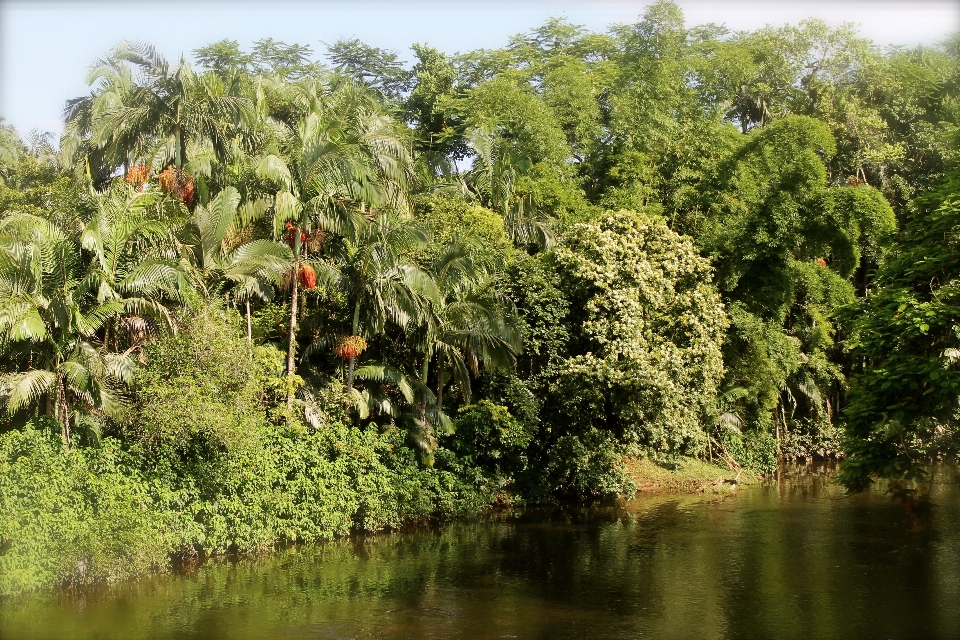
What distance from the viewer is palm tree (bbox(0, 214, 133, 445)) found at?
1533cm

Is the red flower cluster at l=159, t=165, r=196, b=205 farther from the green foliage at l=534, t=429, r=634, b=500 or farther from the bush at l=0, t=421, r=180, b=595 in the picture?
the green foliage at l=534, t=429, r=634, b=500

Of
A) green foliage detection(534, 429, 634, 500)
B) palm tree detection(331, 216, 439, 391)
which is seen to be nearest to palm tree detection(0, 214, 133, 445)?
palm tree detection(331, 216, 439, 391)

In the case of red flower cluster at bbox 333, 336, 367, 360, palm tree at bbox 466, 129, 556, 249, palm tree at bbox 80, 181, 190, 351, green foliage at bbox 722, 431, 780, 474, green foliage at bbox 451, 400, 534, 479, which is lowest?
green foliage at bbox 722, 431, 780, 474

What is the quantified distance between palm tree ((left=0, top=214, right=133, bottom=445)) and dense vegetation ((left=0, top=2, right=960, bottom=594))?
0.07 meters

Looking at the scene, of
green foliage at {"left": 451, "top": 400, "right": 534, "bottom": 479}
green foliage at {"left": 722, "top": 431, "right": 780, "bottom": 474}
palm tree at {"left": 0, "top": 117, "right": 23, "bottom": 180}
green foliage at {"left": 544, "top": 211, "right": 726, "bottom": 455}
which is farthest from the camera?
green foliage at {"left": 722, "top": 431, "right": 780, "bottom": 474}

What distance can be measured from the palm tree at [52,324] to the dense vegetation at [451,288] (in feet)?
0.23

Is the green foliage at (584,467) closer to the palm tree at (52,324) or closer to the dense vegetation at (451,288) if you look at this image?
the dense vegetation at (451,288)

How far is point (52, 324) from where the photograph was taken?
1609 cm

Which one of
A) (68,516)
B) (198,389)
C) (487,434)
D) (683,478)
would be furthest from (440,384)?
(68,516)

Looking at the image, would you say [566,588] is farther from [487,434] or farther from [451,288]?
[451,288]

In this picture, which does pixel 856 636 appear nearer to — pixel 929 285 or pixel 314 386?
pixel 929 285

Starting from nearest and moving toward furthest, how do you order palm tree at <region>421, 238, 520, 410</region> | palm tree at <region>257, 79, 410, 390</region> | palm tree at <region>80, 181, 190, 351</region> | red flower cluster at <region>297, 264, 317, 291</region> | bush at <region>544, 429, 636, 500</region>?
palm tree at <region>80, 181, 190, 351</region>
palm tree at <region>257, 79, 410, 390</region>
red flower cluster at <region>297, 264, 317, 291</region>
palm tree at <region>421, 238, 520, 410</region>
bush at <region>544, 429, 636, 500</region>

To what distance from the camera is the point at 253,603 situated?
15000mm

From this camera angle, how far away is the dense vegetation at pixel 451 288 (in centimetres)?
1551
